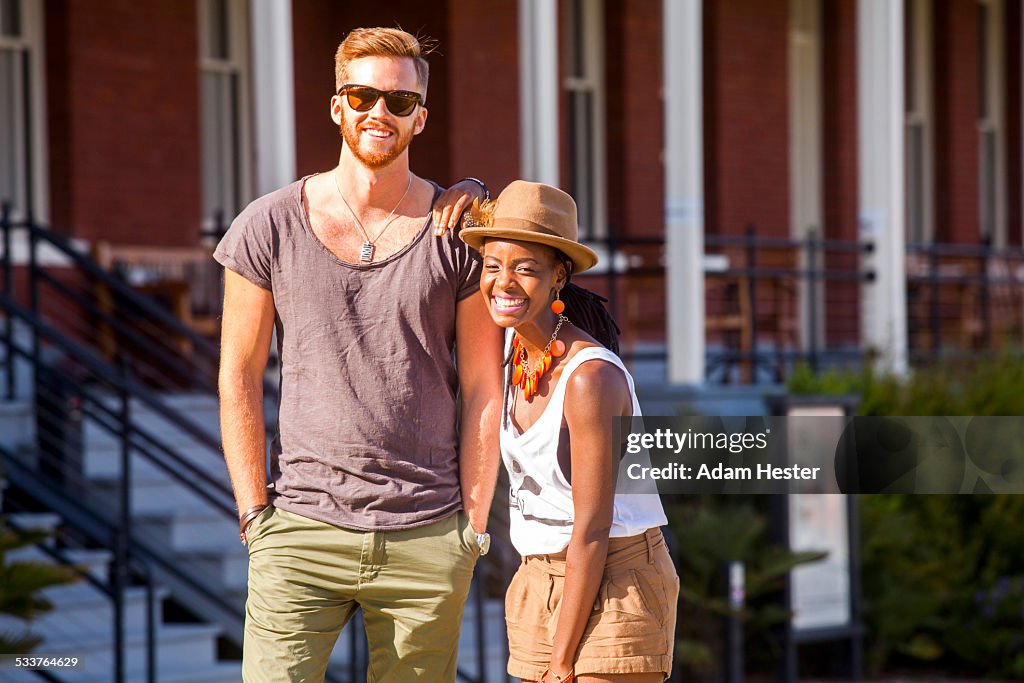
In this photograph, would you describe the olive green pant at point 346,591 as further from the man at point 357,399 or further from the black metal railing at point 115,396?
the black metal railing at point 115,396

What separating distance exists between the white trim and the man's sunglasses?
12.3m

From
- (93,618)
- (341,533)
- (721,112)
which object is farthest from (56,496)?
(721,112)

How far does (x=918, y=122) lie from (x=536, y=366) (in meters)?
14.6

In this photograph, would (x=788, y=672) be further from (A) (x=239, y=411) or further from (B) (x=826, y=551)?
(A) (x=239, y=411)

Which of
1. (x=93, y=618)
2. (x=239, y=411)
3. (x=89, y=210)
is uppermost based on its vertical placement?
(x=89, y=210)

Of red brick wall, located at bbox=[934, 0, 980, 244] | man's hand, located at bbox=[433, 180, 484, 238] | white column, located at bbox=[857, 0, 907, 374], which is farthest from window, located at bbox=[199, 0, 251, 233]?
red brick wall, located at bbox=[934, 0, 980, 244]

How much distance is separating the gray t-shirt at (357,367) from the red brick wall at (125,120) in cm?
705

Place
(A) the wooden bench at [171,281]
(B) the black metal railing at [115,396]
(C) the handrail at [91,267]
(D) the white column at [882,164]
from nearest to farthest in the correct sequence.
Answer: (B) the black metal railing at [115,396] → (C) the handrail at [91,267] → (A) the wooden bench at [171,281] → (D) the white column at [882,164]

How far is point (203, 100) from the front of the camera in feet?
37.1

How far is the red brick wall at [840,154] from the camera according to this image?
Answer: 15.3m

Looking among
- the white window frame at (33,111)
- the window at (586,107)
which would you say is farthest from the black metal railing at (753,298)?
the white window frame at (33,111)

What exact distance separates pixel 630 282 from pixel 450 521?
9037 millimetres

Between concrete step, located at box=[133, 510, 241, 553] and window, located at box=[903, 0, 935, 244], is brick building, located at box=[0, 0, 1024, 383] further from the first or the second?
concrete step, located at box=[133, 510, 241, 553]

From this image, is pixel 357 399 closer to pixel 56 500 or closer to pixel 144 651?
pixel 144 651
